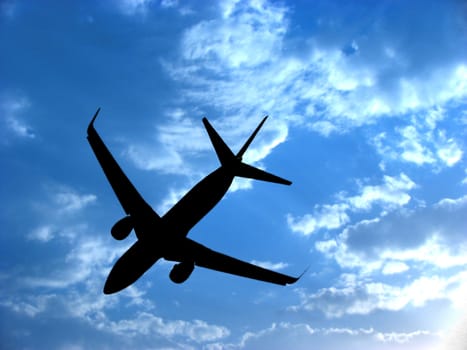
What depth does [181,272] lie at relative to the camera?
2880 cm

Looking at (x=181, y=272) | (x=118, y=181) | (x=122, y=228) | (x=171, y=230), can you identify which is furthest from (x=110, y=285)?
(x=118, y=181)

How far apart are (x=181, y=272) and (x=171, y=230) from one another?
4.07m

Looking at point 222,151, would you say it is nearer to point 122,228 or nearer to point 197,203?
point 197,203

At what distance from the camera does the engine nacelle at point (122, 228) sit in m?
26.9

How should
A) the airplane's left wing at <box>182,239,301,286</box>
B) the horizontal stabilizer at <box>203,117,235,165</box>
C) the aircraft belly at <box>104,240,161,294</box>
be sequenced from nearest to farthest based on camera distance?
the aircraft belly at <box>104,240,161,294</box> < the horizontal stabilizer at <box>203,117,235,165</box> < the airplane's left wing at <box>182,239,301,286</box>

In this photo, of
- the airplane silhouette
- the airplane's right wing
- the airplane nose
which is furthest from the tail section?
the airplane nose

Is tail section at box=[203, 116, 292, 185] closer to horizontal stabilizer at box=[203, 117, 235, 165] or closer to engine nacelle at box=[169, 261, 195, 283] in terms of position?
horizontal stabilizer at box=[203, 117, 235, 165]

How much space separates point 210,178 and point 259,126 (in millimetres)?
5492

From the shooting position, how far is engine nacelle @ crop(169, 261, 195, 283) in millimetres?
28766

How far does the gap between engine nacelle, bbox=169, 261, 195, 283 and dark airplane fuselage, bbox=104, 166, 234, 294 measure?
1.60 meters

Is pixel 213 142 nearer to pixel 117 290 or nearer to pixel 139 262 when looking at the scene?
pixel 139 262

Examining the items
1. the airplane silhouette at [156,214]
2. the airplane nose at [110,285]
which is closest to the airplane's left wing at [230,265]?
the airplane silhouette at [156,214]

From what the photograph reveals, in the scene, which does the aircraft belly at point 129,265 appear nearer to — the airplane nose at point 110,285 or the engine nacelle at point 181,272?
the airplane nose at point 110,285

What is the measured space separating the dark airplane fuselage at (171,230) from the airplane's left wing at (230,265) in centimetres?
198
